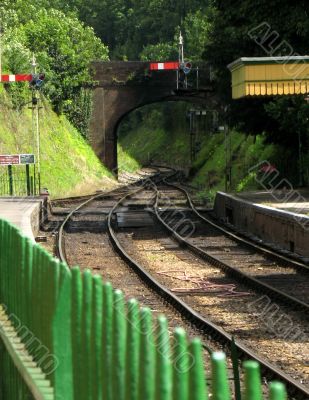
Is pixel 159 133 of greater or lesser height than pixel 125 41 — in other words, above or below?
below

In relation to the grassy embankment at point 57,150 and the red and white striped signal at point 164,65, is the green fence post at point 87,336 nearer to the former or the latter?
the grassy embankment at point 57,150

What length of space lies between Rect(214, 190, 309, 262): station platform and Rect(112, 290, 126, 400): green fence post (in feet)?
49.4

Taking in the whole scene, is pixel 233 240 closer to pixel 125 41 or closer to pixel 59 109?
pixel 59 109

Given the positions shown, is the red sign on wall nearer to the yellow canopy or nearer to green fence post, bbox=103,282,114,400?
the yellow canopy

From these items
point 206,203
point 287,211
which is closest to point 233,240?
point 287,211

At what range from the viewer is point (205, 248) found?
68.7 feet

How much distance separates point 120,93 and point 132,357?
173 ft

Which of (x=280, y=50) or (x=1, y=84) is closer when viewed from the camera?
(x=280, y=50)

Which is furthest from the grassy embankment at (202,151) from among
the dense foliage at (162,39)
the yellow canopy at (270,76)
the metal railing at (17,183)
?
the yellow canopy at (270,76)

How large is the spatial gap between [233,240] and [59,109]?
31.5 m

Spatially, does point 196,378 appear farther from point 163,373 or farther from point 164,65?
point 164,65

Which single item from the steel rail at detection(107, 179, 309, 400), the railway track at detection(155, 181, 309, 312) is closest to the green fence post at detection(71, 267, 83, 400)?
the steel rail at detection(107, 179, 309, 400)

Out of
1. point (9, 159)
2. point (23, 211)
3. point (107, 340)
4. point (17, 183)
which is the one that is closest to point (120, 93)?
point (17, 183)

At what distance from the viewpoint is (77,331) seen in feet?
13.4
